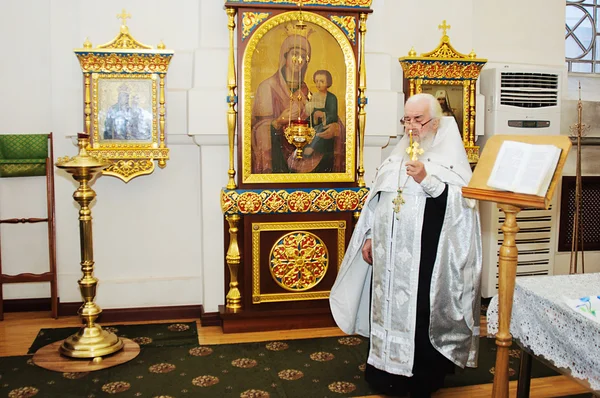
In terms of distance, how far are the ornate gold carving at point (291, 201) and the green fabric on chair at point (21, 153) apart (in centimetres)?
143

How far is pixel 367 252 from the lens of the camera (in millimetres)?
3777

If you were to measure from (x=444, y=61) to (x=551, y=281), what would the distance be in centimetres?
262

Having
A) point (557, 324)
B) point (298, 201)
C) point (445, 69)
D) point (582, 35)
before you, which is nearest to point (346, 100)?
point (298, 201)

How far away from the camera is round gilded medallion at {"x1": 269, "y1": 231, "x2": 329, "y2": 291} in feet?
15.5

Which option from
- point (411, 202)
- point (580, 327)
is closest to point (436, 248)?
point (411, 202)

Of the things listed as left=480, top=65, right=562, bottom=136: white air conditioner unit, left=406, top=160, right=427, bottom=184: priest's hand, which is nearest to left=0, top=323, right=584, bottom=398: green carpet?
left=406, top=160, right=427, bottom=184: priest's hand

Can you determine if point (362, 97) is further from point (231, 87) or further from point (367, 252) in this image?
point (367, 252)

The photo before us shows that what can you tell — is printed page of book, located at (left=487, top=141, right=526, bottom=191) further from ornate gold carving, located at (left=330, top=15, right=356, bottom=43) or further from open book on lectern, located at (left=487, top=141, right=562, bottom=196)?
ornate gold carving, located at (left=330, top=15, right=356, bottom=43)

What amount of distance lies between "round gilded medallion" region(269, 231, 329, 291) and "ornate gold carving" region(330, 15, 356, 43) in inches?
58.2

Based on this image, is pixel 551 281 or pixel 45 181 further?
pixel 45 181

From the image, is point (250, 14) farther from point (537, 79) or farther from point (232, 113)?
point (537, 79)

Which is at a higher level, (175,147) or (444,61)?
(444,61)

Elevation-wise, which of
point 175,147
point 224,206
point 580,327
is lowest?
point 580,327

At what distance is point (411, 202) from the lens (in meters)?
3.51
